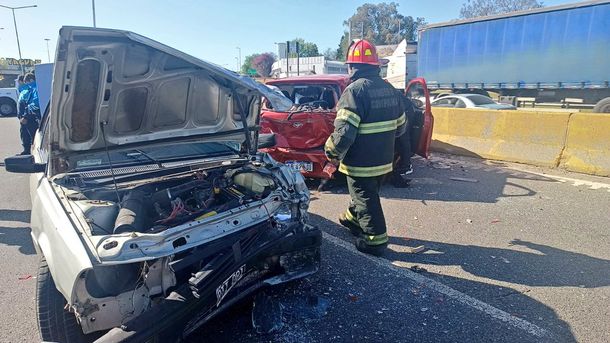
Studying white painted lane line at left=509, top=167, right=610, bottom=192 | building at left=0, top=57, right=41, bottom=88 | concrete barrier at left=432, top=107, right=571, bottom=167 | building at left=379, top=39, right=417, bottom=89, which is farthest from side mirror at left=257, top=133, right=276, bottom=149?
building at left=0, top=57, right=41, bottom=88

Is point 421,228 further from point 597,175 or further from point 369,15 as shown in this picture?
point 369,15

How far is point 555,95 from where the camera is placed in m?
16.1

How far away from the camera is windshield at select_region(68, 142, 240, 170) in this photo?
10.1 ft

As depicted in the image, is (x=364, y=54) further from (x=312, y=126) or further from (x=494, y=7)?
(x=494, y=7)

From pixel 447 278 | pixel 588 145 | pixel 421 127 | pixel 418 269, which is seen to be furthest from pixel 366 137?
pixel 588 145

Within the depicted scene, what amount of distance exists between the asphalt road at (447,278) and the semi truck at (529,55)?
11.2 metres

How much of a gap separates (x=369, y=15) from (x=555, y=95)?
210 ft

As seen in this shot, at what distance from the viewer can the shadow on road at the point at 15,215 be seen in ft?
17.1

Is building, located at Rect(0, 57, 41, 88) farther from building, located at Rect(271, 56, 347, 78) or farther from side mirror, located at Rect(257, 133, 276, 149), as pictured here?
side mirror, located at Rect(257, 133, 276, 149)

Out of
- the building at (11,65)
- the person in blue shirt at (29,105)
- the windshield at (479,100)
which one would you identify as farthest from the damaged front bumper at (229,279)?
the building at (11,65)

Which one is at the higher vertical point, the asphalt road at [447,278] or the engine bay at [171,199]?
the engine bay at [171,199]

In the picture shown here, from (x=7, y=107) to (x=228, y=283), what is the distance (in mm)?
26668

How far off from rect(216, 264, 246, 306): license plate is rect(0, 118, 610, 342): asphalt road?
0.51 m

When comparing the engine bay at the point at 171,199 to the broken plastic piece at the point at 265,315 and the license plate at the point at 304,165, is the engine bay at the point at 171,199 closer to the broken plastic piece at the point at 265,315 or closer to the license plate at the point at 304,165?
the broken plastic piece at the point at 265,315
